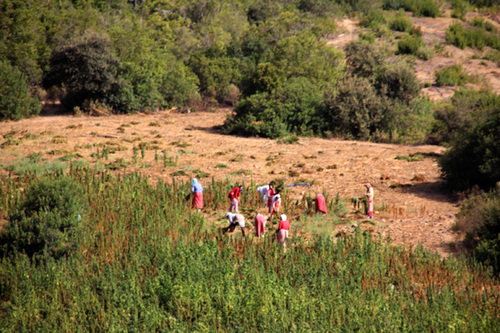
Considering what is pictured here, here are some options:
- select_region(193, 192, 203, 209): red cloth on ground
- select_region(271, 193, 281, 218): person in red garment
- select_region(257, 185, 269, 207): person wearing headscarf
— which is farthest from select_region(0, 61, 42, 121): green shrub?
select_region(271, 193, 281, 218): person in red garment

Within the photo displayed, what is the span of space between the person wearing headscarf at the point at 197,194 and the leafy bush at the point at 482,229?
5.99 meters

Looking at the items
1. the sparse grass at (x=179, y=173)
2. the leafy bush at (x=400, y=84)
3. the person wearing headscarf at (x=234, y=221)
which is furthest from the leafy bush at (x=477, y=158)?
the leafy bush at (x=400, y=84)

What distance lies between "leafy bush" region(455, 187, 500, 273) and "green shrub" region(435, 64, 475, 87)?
72.8 ft

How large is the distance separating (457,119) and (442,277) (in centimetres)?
1253

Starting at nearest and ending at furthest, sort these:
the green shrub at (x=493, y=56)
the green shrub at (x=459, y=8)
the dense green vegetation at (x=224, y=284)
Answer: the dense green vegetation at (x=224, y=284)
the green shrub at (x=493, y=56)
the green shrub at (x=459, y=8)

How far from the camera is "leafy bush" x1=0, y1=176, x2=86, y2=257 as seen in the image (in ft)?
35.2

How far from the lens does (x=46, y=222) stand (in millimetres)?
10844

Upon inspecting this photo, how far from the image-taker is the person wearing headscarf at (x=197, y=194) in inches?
535

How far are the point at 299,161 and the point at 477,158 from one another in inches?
235

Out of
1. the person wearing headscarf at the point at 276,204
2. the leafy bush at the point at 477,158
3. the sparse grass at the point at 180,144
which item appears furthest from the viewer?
the sparse grass at the point at 180,144

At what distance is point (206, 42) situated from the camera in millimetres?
43406

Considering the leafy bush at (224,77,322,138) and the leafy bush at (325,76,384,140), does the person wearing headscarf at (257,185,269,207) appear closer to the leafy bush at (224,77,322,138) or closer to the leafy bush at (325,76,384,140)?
the leafy bush at (224,77,322,138)

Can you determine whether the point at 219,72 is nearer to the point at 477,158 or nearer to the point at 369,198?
the point at 477,158

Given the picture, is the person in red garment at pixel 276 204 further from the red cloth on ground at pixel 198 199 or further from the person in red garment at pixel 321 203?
the red cloth on ground at pixel 198 199
